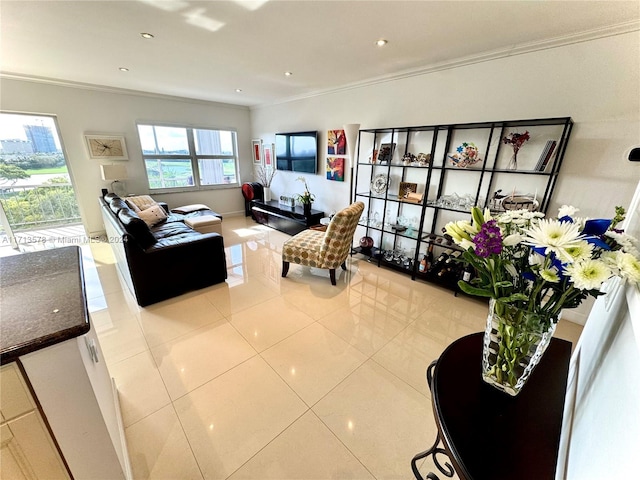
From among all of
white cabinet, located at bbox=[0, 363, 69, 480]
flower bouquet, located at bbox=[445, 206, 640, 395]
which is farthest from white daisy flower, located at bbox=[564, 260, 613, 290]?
white cabinet, located at bbox=[0, 363, 69, 480]

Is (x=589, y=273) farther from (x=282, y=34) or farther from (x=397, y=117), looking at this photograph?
(x=397, y=117)

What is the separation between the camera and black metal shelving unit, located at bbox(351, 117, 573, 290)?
7.68 ft

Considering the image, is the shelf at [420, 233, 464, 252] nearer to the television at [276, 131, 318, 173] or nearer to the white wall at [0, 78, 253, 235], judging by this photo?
the television at [276, 131, 318, 173]

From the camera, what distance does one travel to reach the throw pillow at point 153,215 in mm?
3705

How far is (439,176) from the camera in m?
Answer: 3.00

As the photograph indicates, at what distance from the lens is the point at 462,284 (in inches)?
33.8

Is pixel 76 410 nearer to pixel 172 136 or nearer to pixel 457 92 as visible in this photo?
pixel 457 92

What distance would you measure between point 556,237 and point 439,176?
8.63ft

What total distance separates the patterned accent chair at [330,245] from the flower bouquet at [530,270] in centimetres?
190

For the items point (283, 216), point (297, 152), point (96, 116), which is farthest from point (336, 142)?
point (96, 116)

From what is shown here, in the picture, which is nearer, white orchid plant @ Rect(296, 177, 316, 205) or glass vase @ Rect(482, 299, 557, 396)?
glass vase @ Rect(482, 299, 557, 396)

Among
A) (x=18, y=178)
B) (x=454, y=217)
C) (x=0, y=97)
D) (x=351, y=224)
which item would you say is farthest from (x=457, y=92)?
(x=18, y=178)

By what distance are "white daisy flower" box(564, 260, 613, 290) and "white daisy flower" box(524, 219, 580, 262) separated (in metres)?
0.03

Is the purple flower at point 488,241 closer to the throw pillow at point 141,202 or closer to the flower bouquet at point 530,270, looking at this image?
the flower bouquet at point 530,270
